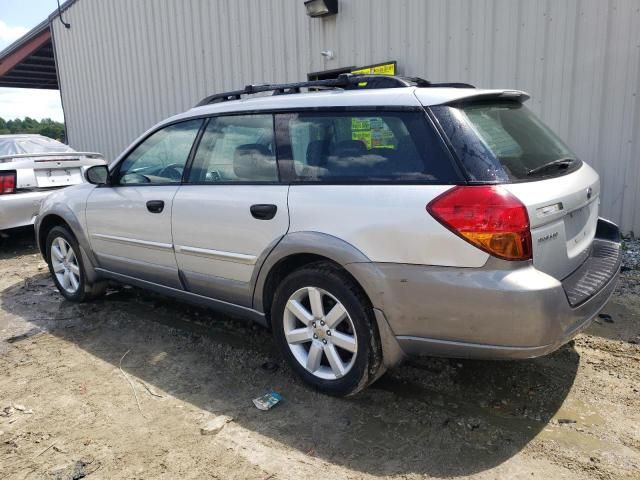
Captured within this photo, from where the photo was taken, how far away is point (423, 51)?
6430mm

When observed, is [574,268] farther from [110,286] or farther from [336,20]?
[336,20]

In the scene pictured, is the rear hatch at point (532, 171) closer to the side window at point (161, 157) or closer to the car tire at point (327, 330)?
the car tire at point (327, 330)

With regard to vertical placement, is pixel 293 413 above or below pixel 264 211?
below

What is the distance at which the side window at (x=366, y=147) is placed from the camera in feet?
8.00

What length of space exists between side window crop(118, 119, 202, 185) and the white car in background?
2.66 metres

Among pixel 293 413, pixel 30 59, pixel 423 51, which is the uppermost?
pixel 30 59

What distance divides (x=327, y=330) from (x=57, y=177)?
532 centimetres

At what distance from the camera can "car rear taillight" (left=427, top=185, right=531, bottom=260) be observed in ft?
7.26

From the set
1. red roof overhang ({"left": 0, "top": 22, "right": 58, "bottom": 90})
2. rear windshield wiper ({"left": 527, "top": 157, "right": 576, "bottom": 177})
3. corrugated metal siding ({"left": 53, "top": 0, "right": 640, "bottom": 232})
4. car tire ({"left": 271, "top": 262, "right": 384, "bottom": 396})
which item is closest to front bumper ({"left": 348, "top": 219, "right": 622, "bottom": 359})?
car tire ({"left": 271, "top": 262, "right": 384, "bottom": 396})

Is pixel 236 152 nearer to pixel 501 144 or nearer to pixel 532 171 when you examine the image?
pixel 501 144

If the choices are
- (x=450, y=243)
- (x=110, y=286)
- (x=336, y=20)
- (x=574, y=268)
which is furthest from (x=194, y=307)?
(x=336, y=20)

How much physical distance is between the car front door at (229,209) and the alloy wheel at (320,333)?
35cm

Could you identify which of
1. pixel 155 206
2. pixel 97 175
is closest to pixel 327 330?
→ pixel 155 206

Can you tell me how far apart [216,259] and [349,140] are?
1152 millimetres
